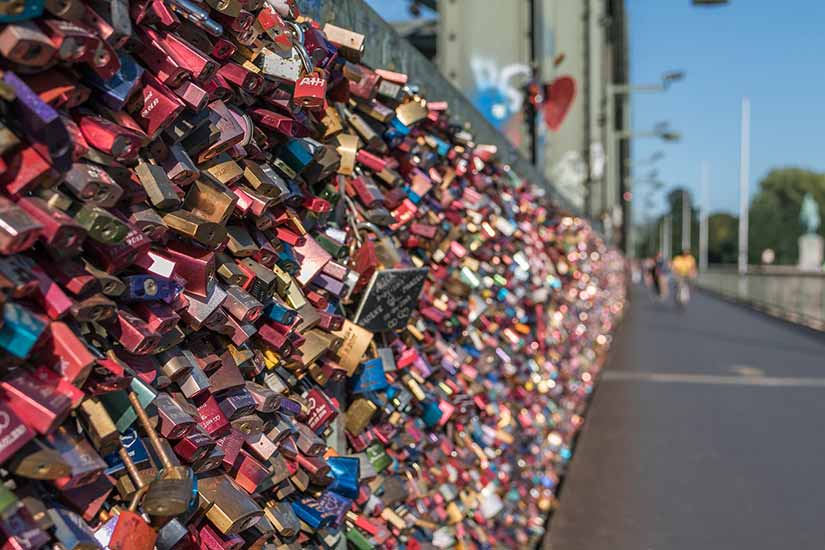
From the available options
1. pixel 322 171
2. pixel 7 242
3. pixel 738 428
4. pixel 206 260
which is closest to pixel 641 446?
pixel 738 428

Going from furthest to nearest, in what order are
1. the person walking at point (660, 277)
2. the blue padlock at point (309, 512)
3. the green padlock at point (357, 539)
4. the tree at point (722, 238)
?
the tree at point (722, 238) < the person walking at point (660, 277) < the green padlock at point (357, 539) < the blue padlock at point (309, 512)

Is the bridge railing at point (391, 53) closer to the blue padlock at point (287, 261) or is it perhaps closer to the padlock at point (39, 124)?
the blue padlock at point (287, 261)

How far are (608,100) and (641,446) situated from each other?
2105cm

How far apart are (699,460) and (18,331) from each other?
5127 millimetres

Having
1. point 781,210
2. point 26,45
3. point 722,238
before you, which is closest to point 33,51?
point 26,45

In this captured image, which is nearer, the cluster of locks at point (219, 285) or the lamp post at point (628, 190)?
the cluster of locks at point (219, 285)

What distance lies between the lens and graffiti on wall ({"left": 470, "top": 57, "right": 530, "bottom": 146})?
28.2 ft

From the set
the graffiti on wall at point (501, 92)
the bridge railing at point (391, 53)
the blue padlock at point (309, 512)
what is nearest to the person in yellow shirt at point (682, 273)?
the graffiti on wall at point (501, 92)

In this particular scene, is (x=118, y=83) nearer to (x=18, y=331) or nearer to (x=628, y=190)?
(x=18, y=331)

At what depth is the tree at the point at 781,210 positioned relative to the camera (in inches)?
3369

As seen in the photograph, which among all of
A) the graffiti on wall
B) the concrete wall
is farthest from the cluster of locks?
the graffiti on wall

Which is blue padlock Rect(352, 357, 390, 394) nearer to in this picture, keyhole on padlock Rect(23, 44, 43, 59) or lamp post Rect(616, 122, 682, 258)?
keyhole on padlock Rect(23, 44, 43, 59)

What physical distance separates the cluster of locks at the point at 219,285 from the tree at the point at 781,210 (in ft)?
287

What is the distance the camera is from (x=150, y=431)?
3.94 feet
